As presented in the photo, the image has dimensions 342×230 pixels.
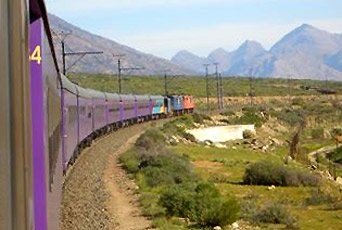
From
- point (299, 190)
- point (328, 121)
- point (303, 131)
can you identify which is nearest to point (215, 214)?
point (299, 190)

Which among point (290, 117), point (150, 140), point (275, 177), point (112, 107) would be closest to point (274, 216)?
point (275, 177)

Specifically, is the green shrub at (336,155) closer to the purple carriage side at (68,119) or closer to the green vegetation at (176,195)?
the green vegetation at (176,195)

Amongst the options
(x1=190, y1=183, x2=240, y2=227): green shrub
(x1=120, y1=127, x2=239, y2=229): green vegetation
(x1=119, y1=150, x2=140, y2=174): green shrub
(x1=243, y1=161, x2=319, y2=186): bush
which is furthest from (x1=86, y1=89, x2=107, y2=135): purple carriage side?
(x1=190, y1=183, x2=240, y2=227): green shrub

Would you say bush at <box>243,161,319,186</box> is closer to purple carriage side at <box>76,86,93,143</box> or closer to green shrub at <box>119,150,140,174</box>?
green shrub at <box>119,150,140,174</box>

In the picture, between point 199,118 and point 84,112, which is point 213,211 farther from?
point 199,118

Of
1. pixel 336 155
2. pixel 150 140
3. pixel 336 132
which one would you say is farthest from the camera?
pixel 336 132

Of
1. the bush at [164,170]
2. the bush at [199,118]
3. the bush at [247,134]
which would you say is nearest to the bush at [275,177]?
the bush at [164,170]

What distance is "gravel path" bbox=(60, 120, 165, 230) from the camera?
1562 cm

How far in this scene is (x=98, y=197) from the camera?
19.3 m

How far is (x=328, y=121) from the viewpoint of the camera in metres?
94.2

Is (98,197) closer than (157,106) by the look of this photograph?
Yes

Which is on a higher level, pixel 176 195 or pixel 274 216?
pixel 176 195

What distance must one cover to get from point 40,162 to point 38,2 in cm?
109

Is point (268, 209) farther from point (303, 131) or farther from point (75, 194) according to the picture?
point (303, 131)
